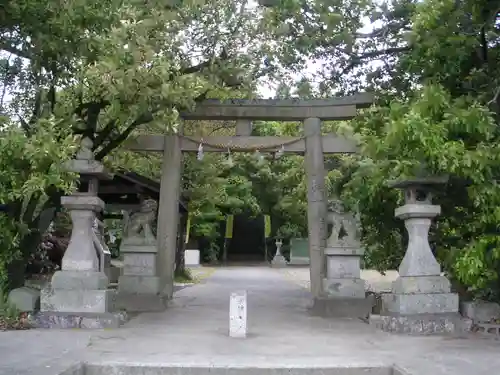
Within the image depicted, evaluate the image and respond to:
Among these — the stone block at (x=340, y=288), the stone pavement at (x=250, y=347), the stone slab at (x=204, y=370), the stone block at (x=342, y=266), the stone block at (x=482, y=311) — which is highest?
the stone block at (x=342, y=266)

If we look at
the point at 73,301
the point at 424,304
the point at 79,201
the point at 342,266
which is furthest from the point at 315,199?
the point at 73,301

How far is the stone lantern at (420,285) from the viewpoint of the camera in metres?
9.31

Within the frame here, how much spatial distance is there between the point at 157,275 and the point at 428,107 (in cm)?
694

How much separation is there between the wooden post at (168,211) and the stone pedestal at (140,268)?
171mm

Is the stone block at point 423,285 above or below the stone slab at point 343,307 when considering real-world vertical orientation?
above

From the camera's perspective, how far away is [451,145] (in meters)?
8.17

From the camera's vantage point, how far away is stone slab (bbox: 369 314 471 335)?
9234mm

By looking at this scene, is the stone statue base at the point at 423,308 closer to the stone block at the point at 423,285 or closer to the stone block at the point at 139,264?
the stone block at the point at 423,285

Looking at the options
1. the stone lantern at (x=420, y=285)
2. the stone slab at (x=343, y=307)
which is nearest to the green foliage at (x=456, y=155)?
the stone lantern at (x=420, y=285)

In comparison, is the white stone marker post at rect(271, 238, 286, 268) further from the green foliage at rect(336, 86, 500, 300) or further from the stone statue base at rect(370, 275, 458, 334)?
the stone statue base at rect(370, 275, 458, 334)

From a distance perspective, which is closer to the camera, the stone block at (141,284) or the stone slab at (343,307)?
the stone slab at (343,307)

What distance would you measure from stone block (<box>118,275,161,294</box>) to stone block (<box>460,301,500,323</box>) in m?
6.33

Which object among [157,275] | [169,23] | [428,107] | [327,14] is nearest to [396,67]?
[327,14]

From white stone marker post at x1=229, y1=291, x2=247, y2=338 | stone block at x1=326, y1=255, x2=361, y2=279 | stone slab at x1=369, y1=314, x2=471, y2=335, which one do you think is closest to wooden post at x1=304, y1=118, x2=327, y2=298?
stone block at x1=326, y1=255, x2=361, y2=279
